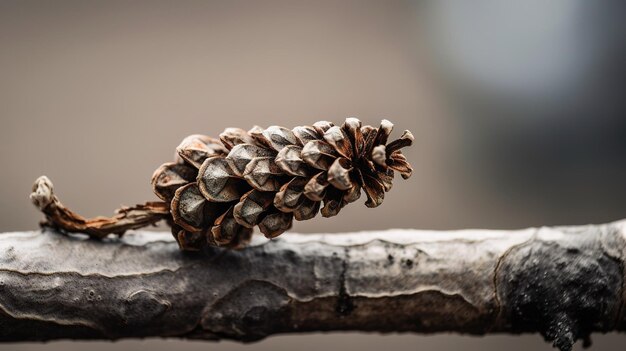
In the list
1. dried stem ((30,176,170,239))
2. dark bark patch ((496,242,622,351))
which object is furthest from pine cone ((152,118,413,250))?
dark bark patch ((496,242,622,351))

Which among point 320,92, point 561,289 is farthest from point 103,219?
point 320,92

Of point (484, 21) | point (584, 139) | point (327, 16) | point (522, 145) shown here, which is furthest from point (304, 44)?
point (584, 139)

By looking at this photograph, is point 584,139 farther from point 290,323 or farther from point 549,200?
point 290,323

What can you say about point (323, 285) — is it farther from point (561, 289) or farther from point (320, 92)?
point (320, 92)

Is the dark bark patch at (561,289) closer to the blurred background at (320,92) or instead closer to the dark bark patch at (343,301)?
the dark bark patch at (343,301)

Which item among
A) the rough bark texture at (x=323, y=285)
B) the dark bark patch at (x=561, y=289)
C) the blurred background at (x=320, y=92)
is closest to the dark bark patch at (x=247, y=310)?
the rough bark texture at (x=323, y=285)

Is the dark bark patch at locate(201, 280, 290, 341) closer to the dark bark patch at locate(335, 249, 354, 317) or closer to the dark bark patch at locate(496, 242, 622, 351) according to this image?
the dark bark patch at locate(335, 249, 354, 317)
